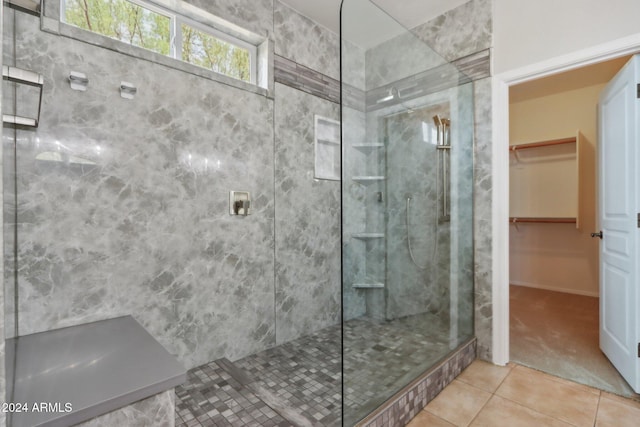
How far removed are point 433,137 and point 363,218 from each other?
905 millimetres

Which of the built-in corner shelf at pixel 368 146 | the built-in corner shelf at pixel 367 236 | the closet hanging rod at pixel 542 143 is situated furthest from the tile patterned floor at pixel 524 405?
the closet hanging rod at pixel 542 143

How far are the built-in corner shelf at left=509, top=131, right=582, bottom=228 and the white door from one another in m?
→ 2.07

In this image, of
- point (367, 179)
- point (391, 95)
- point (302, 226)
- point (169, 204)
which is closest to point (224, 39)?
point (169, 204)

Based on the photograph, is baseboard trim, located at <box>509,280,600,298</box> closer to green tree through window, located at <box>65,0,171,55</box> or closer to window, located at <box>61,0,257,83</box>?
window, located at <box>61,0,257,83</box>

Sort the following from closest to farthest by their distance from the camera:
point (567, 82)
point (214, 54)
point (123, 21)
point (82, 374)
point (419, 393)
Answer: point (82, 374) < point (419, 393) < point (123, 21) < point (214, 54) < point (567, 82)

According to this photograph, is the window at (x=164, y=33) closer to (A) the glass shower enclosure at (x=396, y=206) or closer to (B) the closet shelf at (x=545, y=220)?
(A) the glass shower enclosure at (x=396, y=206)

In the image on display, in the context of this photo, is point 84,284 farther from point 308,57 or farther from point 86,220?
point 308,57

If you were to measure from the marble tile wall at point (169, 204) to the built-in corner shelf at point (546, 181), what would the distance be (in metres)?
3.49

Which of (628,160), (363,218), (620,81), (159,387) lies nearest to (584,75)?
(620,81)

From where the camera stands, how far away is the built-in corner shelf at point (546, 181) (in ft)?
14.1

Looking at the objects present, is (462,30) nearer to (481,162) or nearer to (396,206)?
(481,162)

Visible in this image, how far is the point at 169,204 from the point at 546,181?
4.97 metres

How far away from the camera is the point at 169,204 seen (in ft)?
6.76

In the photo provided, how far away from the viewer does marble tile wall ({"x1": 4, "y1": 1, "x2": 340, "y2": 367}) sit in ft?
5.38
